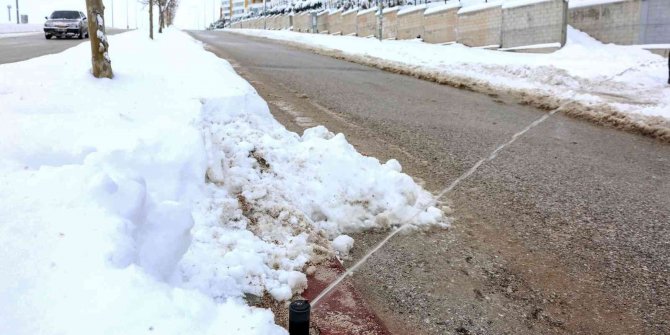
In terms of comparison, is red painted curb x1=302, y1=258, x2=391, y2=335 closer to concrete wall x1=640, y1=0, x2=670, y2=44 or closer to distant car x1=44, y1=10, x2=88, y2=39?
concrete wall x1=640, y1=0, x2=670, y2=44

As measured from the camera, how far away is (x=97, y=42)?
7.83 m

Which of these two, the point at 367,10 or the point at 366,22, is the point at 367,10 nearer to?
the point at 367,10

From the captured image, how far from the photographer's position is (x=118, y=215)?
2801 millimetres

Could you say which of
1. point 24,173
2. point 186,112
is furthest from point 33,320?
point 186,112

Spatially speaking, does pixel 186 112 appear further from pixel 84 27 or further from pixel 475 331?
pixel 84 27

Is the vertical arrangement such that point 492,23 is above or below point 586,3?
below

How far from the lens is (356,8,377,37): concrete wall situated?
33.2 m

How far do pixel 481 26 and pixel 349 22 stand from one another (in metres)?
18.1

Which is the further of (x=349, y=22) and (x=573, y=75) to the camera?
(x=349, y=22)

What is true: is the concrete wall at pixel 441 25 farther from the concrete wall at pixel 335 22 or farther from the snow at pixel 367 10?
the concrete wall at pixel 335 22

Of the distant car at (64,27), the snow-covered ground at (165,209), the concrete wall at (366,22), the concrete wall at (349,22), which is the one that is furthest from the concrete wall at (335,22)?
the snow-covered ground at (165,209)

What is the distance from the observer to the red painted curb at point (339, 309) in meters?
2.79

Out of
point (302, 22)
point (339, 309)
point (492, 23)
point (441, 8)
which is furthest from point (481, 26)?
point (302, 22)

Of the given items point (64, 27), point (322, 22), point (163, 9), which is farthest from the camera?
point (322, 22)
